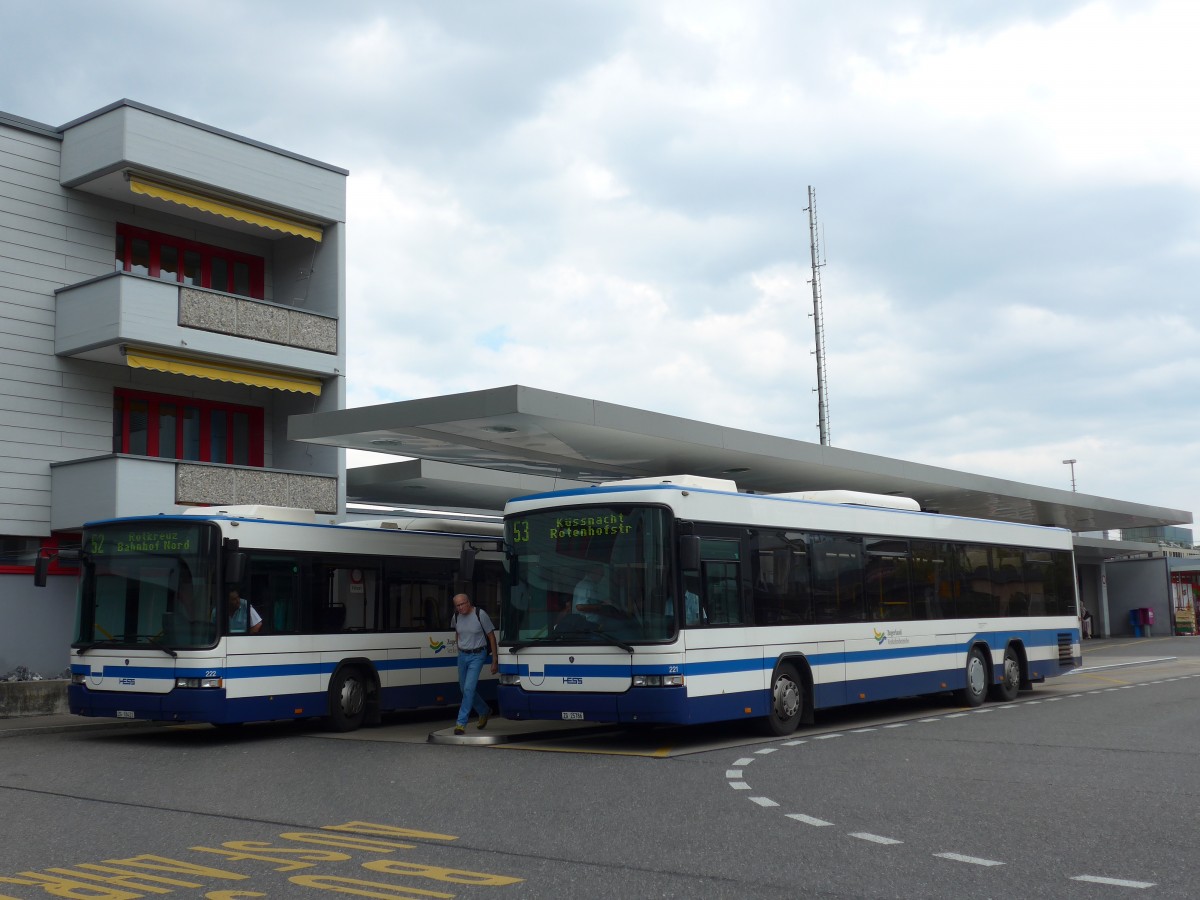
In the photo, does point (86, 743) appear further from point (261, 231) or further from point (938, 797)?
point (261, 231)

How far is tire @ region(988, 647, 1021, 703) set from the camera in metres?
20.8

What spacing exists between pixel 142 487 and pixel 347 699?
7.91 meters

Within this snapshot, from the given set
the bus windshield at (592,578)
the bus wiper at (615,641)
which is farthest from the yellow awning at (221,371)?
the bus wiper at (615,641)

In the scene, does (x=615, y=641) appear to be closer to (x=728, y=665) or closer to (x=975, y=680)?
(x=728, y=665)

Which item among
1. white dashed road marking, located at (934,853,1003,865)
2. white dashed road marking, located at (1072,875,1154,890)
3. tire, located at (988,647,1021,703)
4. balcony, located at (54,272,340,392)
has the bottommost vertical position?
white dashed road marking, located at (1072,875,1154,890)

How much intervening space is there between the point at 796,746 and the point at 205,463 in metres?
13.8

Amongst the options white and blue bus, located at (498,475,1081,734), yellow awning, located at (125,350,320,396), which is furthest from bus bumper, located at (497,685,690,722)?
yellow awning, located at (125,350,320,396)

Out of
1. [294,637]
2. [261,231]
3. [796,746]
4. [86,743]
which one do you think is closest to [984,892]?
[796,746]

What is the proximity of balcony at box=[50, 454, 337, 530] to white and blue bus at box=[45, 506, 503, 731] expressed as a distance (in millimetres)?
5512

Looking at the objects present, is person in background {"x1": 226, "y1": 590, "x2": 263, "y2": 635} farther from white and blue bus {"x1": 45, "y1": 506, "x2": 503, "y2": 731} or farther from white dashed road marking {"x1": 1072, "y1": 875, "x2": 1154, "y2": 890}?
white dashed road marking {"x1": 1072, "y1": 875, "x2": 1154, "y2": 890}

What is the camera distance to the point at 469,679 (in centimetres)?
1606

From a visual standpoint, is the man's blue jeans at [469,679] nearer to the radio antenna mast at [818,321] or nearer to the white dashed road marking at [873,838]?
the white dashed road marking at [873,838]

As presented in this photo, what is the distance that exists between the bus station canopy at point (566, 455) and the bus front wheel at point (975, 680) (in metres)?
4.53

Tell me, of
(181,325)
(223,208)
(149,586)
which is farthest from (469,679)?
(223,208)
